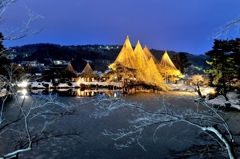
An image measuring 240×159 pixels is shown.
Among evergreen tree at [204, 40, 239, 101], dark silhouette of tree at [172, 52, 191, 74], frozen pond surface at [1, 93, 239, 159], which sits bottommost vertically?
frozen pond surface at [1, 93, 239, 159]

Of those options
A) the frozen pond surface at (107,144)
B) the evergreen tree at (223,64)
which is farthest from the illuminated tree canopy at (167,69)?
the frozen pond surface at (107,144)

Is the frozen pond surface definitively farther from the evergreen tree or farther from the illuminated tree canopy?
the illuminated tree canopy

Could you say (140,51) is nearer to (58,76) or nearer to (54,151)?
(58,76)

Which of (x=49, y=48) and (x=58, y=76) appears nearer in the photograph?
(x=58, y=76)

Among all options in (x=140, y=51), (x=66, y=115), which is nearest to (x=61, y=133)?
(x=66, y=115)

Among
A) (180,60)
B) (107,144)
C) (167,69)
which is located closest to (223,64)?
(107,144)

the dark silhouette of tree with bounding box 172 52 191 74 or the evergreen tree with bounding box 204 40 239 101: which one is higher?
the dark silhouette of tree with bounding box 172 52 191 74

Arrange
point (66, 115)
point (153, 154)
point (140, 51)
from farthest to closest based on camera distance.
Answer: point (140, 51)
point (66, 115)
point (153, 154)

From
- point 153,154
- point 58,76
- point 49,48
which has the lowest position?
point 153,154

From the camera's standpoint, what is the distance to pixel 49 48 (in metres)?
66.1

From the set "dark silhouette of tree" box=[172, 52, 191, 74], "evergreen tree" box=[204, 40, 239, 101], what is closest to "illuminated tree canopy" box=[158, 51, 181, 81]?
"dark silhouette of tree" box=[172, 52, 191, 74]

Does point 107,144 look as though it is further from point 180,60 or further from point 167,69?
point 180,60

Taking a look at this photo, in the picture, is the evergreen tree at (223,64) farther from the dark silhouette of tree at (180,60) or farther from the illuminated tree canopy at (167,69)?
the dark silhouette of tree at (180,60)

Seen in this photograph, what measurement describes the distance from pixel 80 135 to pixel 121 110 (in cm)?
462
